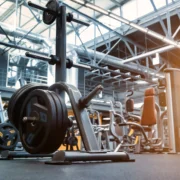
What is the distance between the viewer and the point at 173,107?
9.52 ft

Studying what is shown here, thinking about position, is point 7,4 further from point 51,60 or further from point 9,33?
point 51,60

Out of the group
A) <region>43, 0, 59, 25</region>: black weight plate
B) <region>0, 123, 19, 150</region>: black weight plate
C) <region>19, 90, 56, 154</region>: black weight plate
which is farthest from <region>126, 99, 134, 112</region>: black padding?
<region>19, 90, 56, 154</region>: black weight plate

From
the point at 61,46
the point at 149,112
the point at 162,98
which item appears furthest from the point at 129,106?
the point at 61,46

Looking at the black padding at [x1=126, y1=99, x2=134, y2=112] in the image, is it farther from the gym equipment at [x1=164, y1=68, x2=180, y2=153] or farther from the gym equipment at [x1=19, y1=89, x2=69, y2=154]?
the gym equipment at [x1=19, y1=89, x2=69, y2=154]

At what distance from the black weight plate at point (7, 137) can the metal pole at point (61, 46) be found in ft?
3.74

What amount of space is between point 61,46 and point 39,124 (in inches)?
24.2

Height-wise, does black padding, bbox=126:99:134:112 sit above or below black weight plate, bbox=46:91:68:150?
above

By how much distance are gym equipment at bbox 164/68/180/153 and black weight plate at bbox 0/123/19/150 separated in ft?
5.39

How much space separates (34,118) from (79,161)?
1.24 feet

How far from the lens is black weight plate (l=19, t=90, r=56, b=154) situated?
1.48 metres

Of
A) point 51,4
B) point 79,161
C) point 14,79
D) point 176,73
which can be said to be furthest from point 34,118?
point 14,79

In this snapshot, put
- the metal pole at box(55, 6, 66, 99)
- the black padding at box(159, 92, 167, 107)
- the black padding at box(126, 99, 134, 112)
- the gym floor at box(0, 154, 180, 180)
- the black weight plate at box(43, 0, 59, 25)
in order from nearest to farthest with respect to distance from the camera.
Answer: the gym floor at box(0, 154, 180, 180), the metal pole at box(55, 6, 66, 99), the black weight plate at box(43, 0, 59, 25), the black padding at box(159, 92, 167, 107), the black padding at box(126, 99, 134, 112)

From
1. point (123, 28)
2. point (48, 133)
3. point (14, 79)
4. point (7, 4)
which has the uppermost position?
point (7, 4)

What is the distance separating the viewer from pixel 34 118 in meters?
1.57
